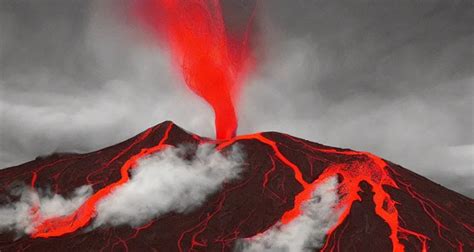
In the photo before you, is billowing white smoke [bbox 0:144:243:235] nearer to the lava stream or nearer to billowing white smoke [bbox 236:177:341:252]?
the lava stream

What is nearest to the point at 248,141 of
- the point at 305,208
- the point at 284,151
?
the point at 284,151

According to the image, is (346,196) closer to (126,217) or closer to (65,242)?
(126,217)

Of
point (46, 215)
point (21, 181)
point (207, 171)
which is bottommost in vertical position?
point (46, 215)

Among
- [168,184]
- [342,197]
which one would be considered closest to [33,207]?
[168,184]

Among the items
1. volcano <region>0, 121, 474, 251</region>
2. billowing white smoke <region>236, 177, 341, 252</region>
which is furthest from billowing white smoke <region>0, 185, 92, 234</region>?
billowing white smoke <region>236, 177, 341, 252</region>

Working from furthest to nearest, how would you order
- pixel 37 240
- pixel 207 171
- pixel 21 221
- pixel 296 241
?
pixel 207 171 < pixel 21 221 < pixel 37 240 < pixel 296 241

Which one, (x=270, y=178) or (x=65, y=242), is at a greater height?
(x=270, y=178)

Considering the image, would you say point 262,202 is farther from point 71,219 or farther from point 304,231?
point 71,219
